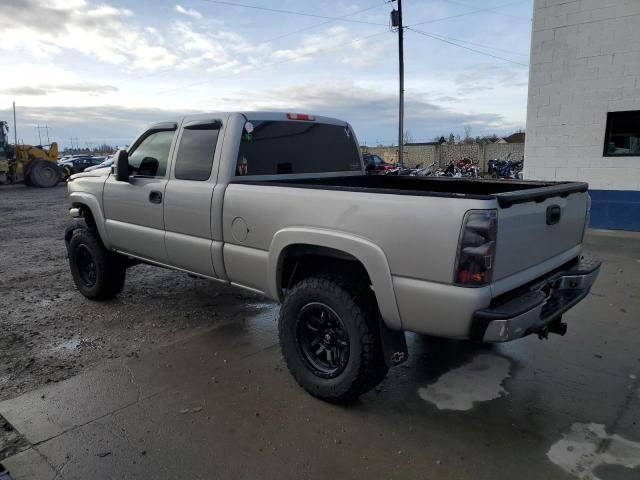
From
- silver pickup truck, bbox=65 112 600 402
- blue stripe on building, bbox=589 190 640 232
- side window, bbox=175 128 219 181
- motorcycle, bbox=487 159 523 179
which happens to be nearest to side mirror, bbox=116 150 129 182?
silver pickup truck, bbox=65 112 600 402

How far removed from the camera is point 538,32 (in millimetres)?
9344

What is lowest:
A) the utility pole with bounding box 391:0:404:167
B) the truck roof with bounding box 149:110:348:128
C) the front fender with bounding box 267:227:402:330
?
the front fender with bounding box 267:227:402:330

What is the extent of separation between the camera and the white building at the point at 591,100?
337 inches

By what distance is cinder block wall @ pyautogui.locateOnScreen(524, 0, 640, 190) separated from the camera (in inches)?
336

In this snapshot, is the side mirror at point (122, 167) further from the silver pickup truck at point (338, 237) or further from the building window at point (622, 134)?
the building window at point (622, 134)

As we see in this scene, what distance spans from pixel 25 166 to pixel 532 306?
2705cm

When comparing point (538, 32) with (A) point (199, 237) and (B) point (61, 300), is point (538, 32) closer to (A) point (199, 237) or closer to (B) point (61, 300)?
(A) point (199, 237)

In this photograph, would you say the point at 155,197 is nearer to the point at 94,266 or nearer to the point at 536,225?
the point at 94,266

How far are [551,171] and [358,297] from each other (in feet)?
26.7

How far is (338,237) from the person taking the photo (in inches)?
116

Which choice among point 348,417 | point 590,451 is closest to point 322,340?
point 348,417

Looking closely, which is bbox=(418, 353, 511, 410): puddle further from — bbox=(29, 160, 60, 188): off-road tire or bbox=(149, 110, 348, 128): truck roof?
bbox=(29, 160, 60, 188): off-road tire

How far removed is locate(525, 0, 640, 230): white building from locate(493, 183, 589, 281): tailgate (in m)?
6.58

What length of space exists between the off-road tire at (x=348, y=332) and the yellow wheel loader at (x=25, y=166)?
81.6 feet
